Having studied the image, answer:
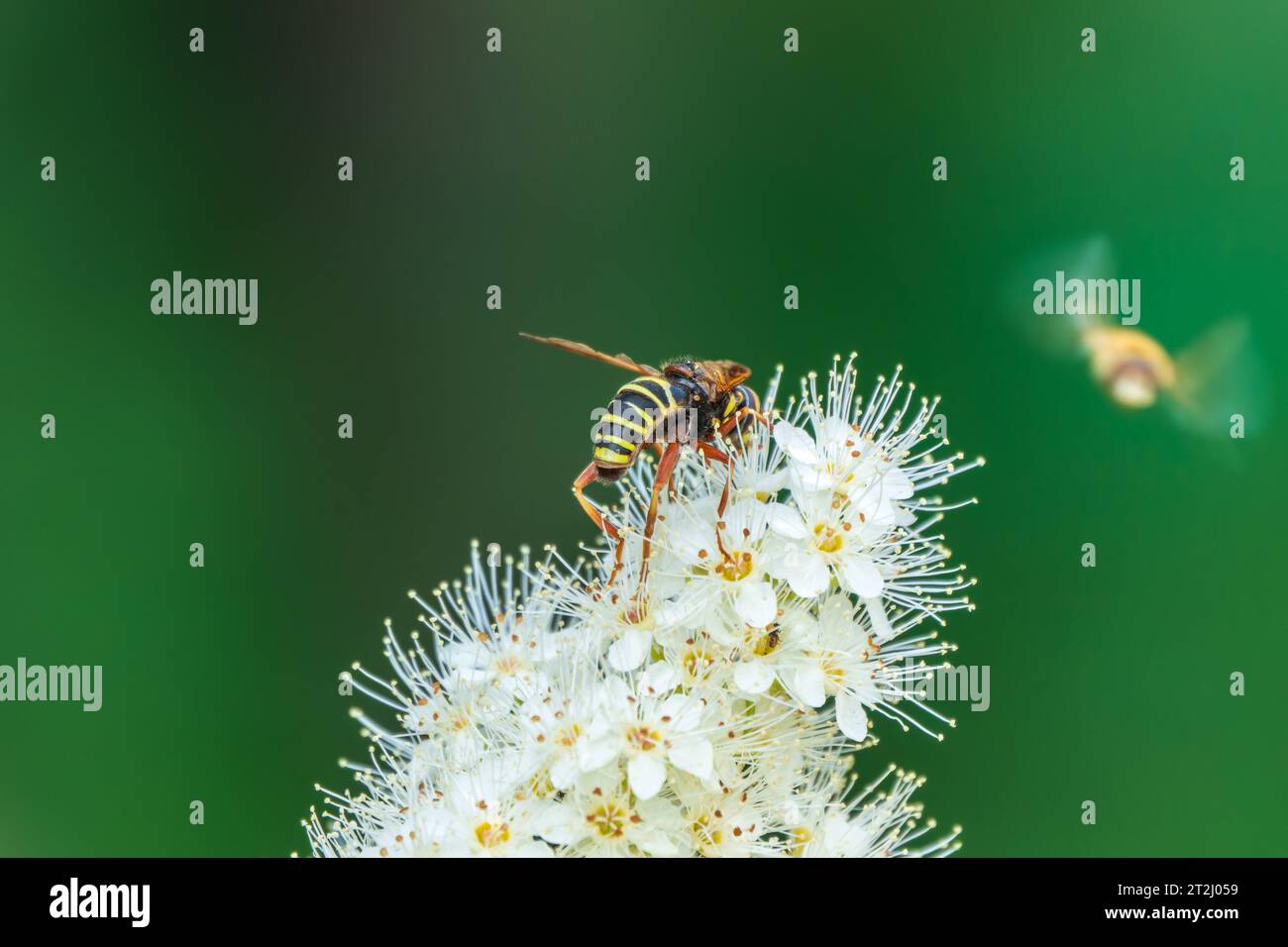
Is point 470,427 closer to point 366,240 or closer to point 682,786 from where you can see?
point 366,240

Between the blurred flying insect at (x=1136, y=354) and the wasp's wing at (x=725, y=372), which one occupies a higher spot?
the blurred flying insect at (x=1136, y=354)

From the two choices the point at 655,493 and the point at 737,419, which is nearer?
the point at 655,493

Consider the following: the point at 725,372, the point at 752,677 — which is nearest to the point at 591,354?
the point at 725,372

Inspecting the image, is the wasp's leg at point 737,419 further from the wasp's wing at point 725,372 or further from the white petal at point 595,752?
the white petal at point 595,752

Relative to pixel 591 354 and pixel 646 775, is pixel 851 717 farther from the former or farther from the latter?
pixel 591 354

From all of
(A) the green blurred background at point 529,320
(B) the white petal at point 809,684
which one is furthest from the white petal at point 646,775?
(A) the green blurred background at point 529,320

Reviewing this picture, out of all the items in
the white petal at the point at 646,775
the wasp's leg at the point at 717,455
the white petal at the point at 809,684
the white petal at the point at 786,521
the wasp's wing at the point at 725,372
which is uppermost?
the wasp's wing at the point at 725,372

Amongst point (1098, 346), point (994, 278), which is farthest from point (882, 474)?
point (994, 278)
